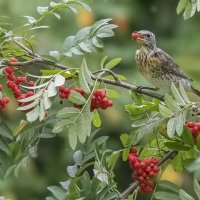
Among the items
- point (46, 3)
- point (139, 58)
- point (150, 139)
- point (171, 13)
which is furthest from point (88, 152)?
point (171, 13)

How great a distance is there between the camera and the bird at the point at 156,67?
4477 mm

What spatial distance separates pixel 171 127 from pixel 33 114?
483mm

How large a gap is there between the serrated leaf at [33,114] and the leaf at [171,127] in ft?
1.50

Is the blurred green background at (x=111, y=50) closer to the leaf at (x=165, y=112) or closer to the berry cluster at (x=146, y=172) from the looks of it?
the berry cluster at (x=146, y=172)

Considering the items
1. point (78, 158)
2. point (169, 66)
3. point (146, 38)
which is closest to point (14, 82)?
point (78, 158)

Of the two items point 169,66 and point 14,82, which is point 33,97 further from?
point 169,66

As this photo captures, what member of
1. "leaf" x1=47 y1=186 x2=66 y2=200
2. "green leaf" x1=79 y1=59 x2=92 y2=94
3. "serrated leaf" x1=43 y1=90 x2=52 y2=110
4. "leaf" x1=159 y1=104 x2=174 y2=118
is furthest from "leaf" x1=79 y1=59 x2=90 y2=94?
"leaf" x1=47 y1=186 x2=66 y2=200

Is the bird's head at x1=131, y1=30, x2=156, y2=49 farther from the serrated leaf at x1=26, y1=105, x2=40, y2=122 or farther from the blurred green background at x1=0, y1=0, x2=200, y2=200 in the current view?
the blurred green background at x1=0, y1=0, x2=200, y2=200

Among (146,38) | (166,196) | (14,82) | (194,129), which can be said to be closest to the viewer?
(166,196)

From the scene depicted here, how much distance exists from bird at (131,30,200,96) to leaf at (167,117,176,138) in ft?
4.77

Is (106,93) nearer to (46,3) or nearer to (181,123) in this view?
(181,123)

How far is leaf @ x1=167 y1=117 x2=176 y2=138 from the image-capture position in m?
2.94

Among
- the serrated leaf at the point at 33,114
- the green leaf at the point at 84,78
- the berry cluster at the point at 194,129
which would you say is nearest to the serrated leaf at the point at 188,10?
the berry cluster at the point at 194,129

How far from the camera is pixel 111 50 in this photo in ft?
25.3
